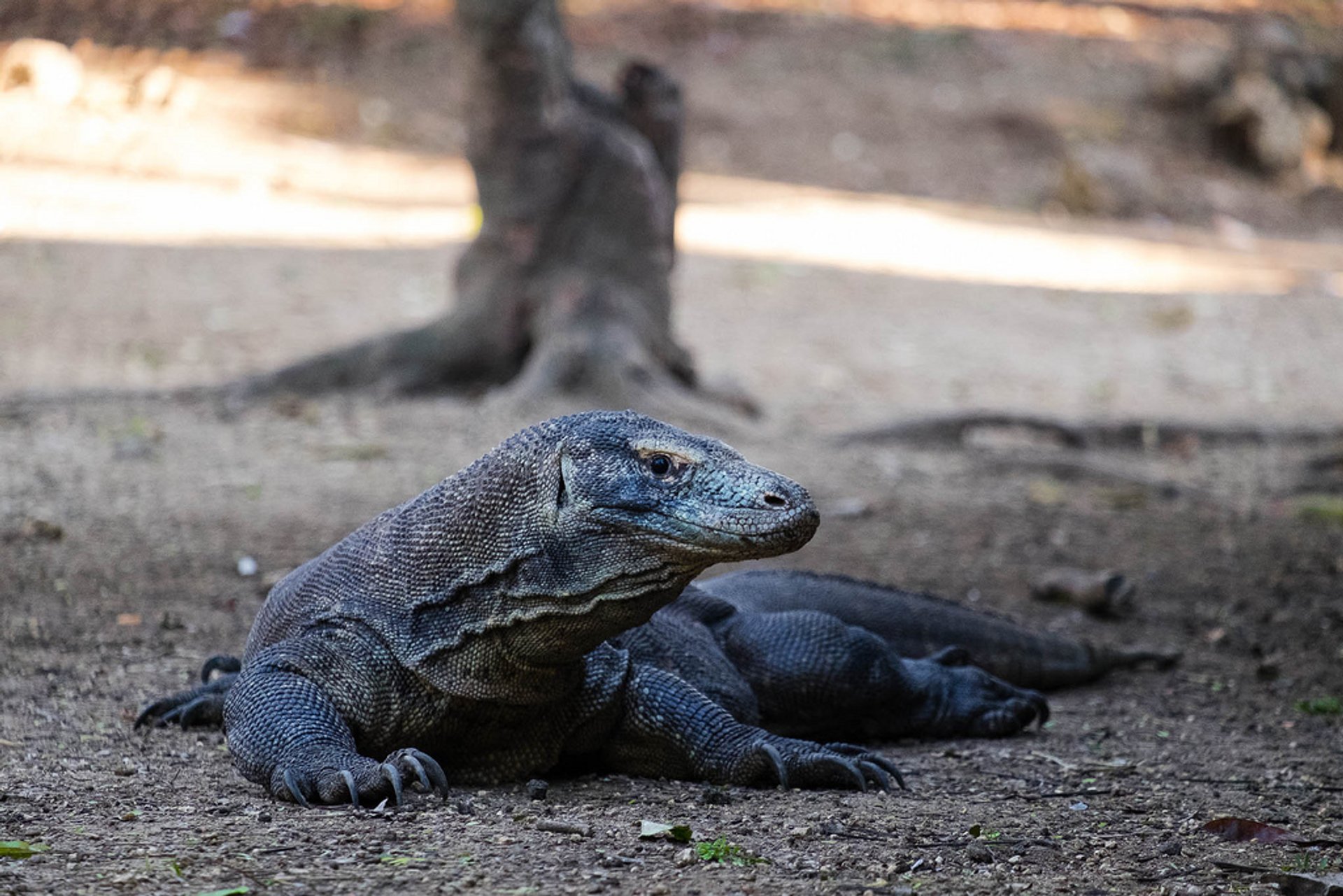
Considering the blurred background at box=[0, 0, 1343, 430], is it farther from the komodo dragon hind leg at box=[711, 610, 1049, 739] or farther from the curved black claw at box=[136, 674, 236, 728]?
the komodo dragon hind leg at box=[711, 610, 1049, 739]

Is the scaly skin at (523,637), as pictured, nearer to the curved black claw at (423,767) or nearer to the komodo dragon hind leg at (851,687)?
the curved black claw at (423,767)

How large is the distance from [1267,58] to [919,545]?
13.5m

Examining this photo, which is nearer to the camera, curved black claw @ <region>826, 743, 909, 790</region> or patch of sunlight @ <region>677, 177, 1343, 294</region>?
curved black claw @ <region>826, 743, 909, 790</region>

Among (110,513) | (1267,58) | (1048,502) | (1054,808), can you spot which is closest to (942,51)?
(1267,58)

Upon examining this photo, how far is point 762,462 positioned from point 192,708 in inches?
143

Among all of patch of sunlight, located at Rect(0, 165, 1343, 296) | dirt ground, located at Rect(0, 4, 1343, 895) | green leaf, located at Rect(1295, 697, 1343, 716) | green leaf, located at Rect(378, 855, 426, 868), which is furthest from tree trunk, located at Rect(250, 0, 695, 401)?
green leaf, located at Rect(378, 855, 426, 868)

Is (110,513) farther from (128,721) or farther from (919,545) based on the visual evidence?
(919,545)

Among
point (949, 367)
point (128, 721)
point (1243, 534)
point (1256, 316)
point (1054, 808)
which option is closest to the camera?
point (1054, 808)

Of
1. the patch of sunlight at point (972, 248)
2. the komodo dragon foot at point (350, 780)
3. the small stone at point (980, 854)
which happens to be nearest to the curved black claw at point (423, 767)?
the komodo dragon foot at point (350, 780)

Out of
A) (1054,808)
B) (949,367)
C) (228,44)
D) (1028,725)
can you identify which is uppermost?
(228,44)

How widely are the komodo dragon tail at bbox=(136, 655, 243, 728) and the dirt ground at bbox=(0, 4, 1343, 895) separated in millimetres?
62

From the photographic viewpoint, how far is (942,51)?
18.5 m

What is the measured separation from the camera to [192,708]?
3.61 metres

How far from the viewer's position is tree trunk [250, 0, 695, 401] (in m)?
7.60
